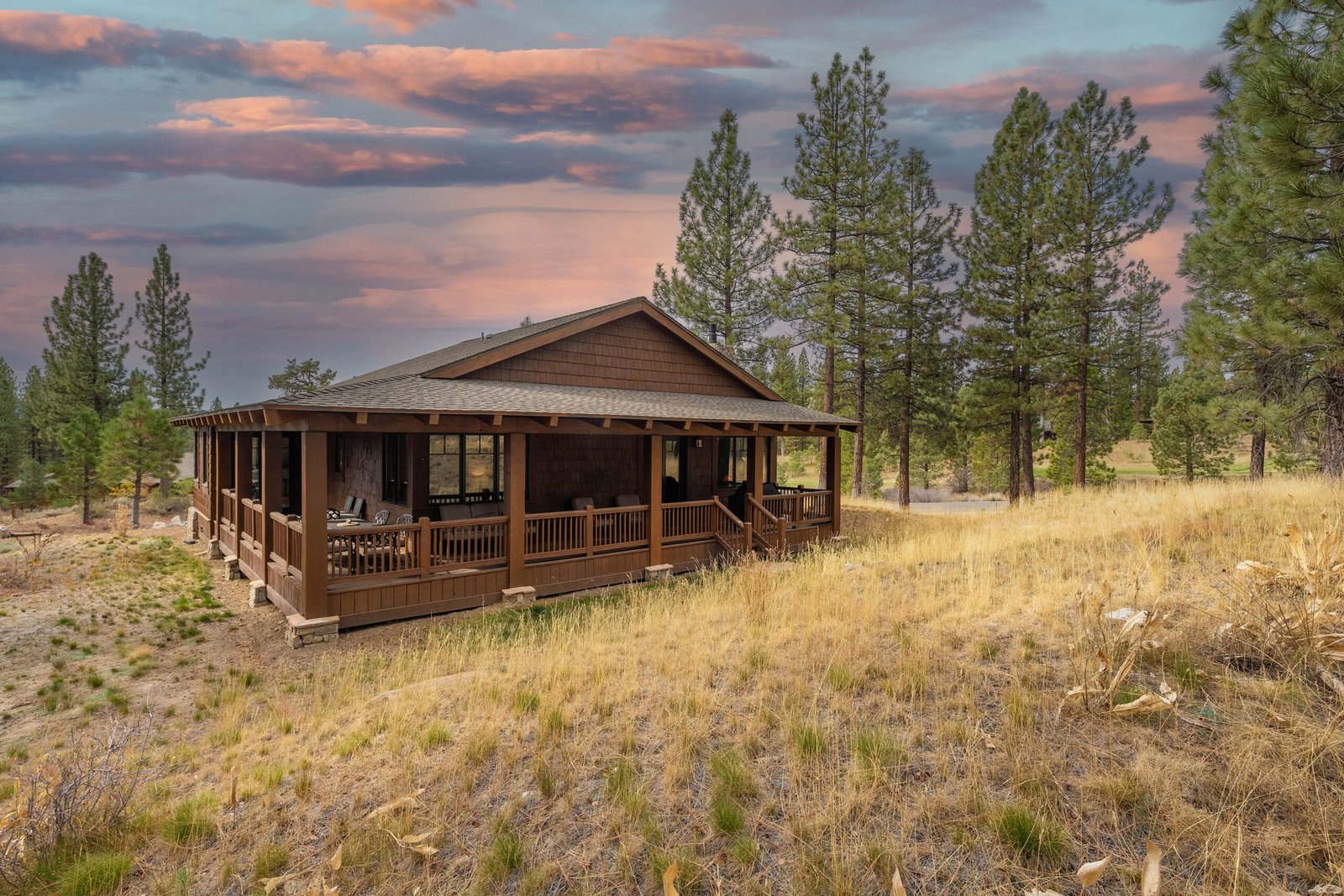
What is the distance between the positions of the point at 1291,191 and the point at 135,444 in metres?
31.1

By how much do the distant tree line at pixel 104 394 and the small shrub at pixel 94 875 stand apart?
79.7ft

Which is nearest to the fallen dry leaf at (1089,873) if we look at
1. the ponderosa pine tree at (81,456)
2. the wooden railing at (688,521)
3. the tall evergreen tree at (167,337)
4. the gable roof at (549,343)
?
the wooden railing at (688,521)

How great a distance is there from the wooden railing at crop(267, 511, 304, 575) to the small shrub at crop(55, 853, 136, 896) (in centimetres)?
559

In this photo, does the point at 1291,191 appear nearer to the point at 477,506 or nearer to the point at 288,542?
the point at 477,506

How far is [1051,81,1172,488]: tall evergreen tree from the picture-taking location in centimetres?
2152

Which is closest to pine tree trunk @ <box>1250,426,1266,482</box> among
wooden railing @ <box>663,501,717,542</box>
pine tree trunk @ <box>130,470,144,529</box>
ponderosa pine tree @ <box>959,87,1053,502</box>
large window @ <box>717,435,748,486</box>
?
ponderosa pine tree @ <box>959,87,1053,502</box>

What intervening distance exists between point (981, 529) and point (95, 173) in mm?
42431

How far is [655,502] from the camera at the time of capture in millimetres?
12391

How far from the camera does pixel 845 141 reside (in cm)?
2253

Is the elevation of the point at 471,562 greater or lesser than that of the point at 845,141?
lesser

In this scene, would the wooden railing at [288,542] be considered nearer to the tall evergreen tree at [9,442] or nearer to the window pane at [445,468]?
the window pane at [445,468]

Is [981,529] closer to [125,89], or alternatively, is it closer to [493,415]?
[493,415]

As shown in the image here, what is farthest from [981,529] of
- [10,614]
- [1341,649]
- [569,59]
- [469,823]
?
[10,614]

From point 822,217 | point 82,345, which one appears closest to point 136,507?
point 82,345
